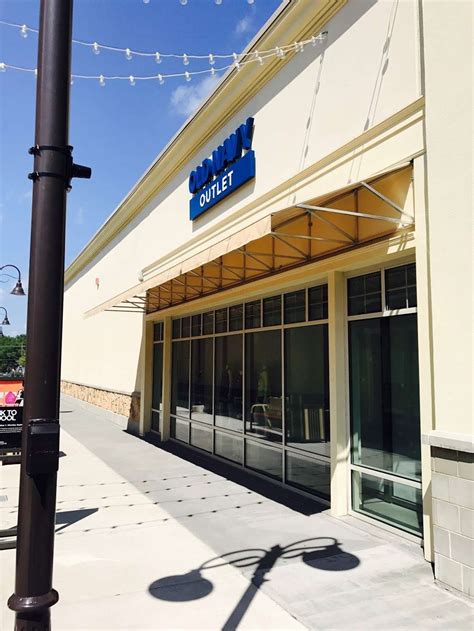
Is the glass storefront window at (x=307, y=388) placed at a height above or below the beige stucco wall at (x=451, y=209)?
below

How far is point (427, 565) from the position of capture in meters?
4.93

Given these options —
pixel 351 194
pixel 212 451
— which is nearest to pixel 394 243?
pixel 351 194

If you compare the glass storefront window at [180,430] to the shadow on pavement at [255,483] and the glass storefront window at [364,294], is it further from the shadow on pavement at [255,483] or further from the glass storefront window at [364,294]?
the glass storefront window at [364,294]

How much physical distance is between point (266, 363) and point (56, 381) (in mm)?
6694

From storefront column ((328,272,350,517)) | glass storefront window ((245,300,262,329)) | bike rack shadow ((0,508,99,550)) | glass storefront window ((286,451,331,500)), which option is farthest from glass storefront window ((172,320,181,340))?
storefront column ((328,272,350,517))

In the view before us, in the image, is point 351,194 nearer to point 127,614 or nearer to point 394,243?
point 394,243

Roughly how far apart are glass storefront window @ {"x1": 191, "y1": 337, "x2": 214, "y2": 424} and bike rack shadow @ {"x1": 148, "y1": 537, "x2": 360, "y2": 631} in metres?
5.76

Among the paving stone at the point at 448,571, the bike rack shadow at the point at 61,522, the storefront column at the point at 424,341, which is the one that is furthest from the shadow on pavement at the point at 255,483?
the bike rack shadow at the point at 61,522

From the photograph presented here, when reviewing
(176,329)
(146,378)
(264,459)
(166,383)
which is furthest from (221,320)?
(146,378)

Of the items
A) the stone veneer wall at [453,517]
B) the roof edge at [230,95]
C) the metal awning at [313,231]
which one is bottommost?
the stone veneer wall at [453,517]

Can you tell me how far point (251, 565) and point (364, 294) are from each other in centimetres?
347

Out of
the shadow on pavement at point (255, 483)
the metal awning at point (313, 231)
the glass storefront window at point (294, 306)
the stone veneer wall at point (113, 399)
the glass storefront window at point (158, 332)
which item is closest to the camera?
the metal awning at point (313, 231)

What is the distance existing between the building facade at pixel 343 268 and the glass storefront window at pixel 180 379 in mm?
440

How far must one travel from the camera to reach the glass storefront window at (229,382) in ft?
32.6
